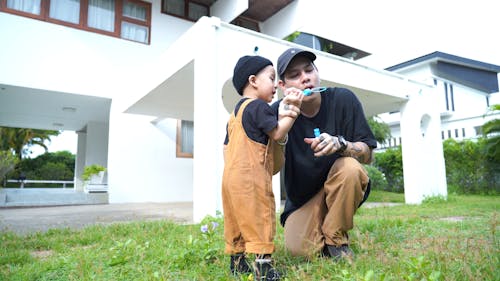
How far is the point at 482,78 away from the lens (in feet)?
84.5

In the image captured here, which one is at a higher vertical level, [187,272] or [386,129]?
[386,129]

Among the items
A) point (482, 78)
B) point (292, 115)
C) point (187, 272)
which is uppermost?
point (482, 78)

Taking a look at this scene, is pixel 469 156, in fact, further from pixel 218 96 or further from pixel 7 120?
pixel 7 120

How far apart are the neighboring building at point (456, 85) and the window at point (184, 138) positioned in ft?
52.1

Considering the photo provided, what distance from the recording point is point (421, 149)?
28.1ft

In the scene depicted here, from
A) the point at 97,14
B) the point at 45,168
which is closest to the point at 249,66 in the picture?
the point at 97,14

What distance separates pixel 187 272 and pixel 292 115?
114 cm

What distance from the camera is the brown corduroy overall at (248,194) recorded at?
172 centimetres

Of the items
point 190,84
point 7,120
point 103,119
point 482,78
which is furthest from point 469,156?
point 7,120

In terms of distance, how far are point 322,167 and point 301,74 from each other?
0.62m

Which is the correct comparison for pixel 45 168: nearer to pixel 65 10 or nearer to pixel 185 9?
pixel 65 10

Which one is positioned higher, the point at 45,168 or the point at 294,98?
the point at 45,168

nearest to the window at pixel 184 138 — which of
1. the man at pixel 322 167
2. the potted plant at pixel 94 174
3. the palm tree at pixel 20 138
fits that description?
the potted plant at pixel 94 174

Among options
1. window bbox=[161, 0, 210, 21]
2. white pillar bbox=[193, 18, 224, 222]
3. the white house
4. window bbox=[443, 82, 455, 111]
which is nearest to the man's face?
white pillar bbox=[193, 18, 224, 222]
